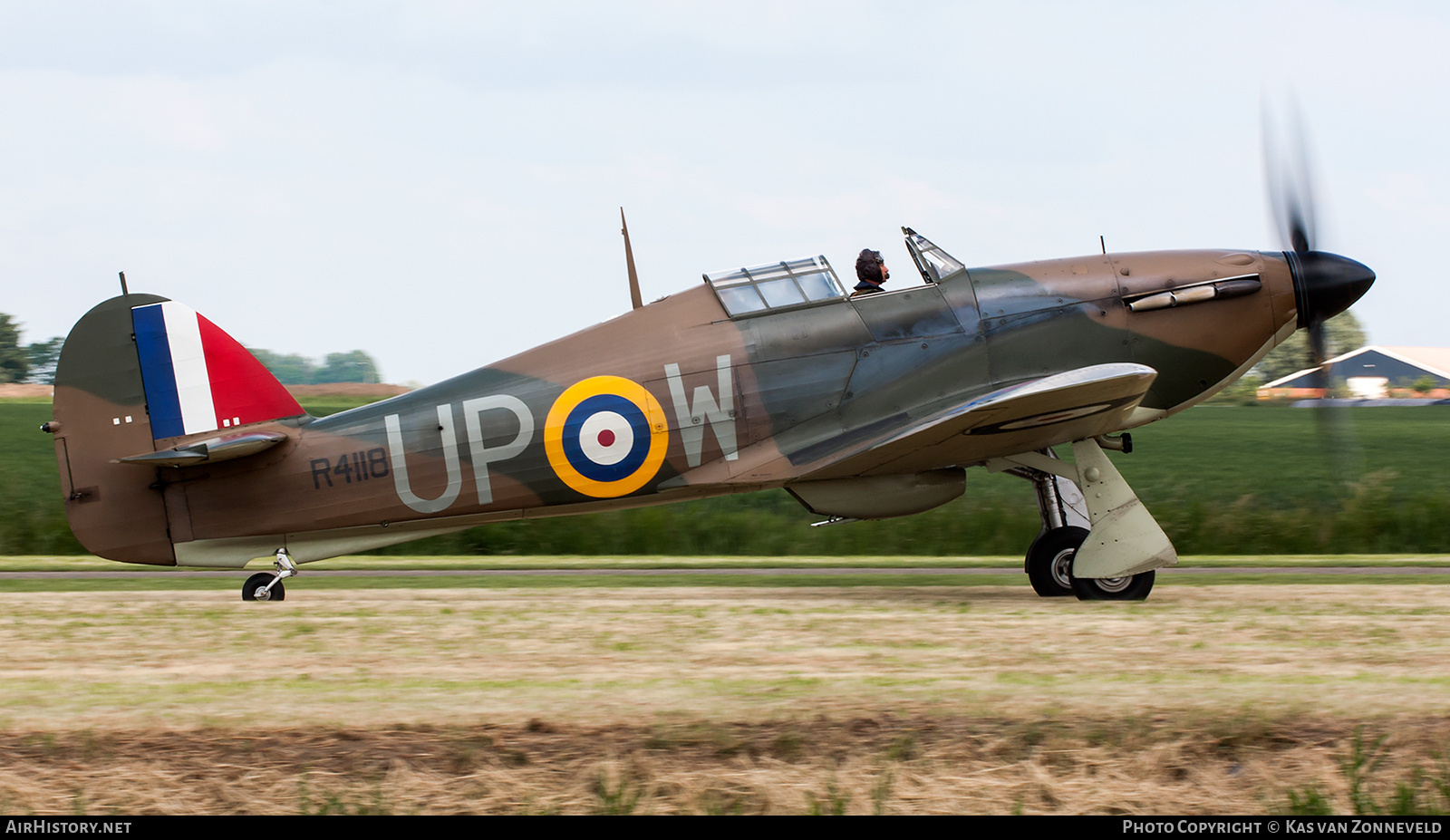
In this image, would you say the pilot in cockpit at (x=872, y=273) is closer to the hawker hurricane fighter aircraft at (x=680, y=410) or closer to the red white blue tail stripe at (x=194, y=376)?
the hawker hurricane fighter aircraft at (x=680, y=410)

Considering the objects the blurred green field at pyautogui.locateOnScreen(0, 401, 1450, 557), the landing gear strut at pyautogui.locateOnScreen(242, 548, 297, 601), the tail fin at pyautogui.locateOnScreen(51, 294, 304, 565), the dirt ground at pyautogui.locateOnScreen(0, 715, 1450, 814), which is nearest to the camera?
the dirt ground at pyautogui.locateOnScreen(0, 715, 1450, 814)

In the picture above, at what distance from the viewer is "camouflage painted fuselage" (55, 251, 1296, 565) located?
9.27 m

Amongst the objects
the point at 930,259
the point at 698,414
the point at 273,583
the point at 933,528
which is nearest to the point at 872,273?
the point at 930,259

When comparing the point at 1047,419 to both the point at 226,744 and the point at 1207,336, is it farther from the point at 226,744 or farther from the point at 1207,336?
the point at 226,744

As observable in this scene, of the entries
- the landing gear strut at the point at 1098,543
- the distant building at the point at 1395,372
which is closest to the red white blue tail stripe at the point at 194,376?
the landing gear strut at the point at 1098,543

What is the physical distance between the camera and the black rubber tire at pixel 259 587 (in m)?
9.59

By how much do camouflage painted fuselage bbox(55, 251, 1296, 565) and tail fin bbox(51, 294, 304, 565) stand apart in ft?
0.05

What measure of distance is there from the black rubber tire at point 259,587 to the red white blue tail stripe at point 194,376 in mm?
1190

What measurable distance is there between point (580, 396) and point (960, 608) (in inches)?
123

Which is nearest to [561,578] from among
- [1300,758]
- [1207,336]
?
[1207,336]

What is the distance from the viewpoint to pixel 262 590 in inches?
378

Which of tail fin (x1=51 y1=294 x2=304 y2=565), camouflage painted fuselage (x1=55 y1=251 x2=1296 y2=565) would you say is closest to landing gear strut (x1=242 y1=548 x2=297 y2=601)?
camouflage painted fuselage (x1=55 y1=251 x2=1296 y2=565)

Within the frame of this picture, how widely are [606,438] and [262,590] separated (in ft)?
9.54

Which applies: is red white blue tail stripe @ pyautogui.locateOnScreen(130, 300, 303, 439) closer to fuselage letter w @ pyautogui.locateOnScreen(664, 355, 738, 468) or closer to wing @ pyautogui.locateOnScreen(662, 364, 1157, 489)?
fuselage letter w @ pyautogui.locateOnScreen(664, 355, 738, 468)
